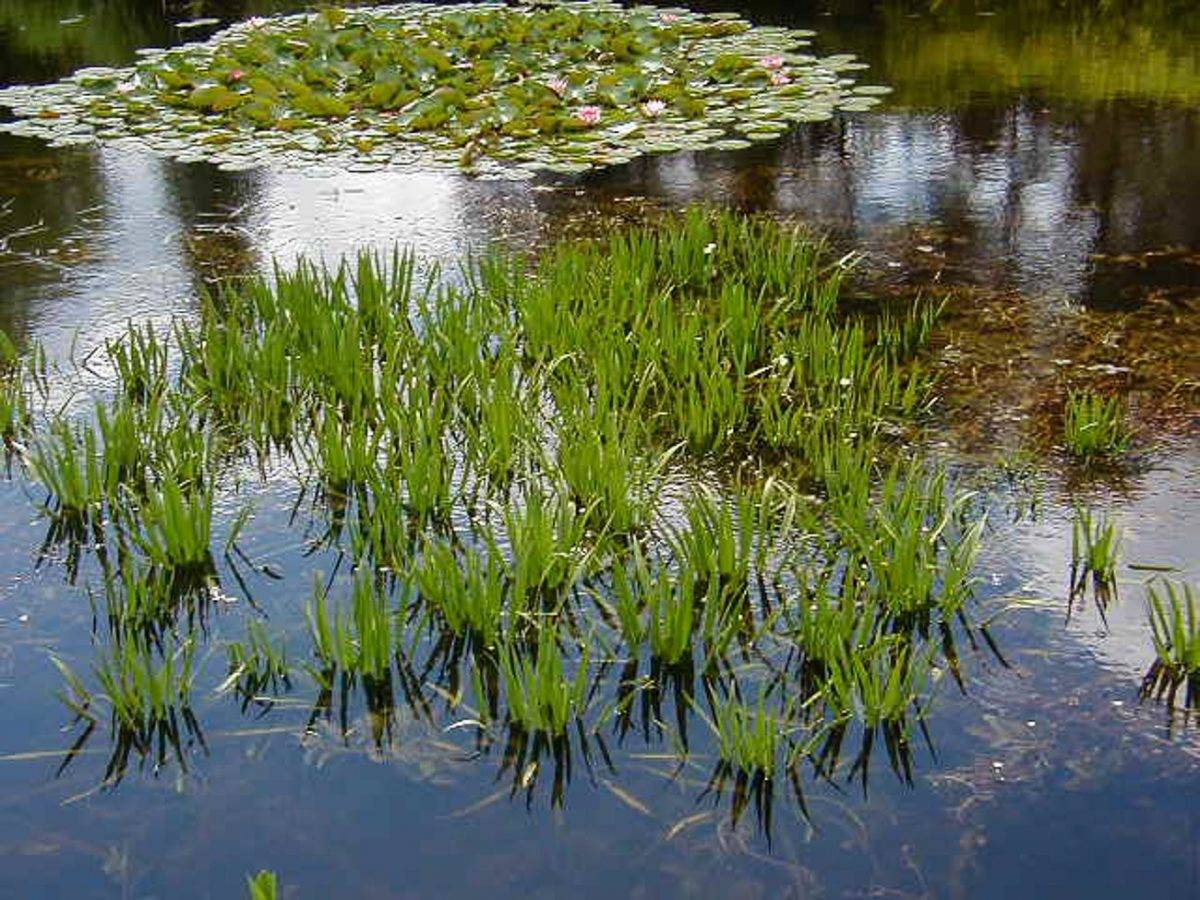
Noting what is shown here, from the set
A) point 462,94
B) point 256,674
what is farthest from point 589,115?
point 256,674

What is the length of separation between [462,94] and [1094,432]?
173 inches

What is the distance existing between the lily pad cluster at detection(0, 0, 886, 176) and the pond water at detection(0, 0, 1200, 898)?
412 mm

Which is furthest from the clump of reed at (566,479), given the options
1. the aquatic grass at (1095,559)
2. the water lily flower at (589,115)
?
the water lily flower at (589,115)

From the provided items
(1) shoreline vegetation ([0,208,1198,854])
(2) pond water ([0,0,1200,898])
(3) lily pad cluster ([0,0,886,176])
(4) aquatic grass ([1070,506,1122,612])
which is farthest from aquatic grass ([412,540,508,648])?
(3) lily pad cluster ([0,0,886,176])

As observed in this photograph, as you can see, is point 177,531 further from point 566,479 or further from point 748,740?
point 748,740

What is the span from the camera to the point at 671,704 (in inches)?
102

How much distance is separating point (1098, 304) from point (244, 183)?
339cm

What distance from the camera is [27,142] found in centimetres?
711

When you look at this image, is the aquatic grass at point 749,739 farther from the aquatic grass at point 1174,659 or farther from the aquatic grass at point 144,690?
the aquatic grass at point 144,690

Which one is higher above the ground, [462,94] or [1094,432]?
[462,94]

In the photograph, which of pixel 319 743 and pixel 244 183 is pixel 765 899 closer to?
pixel 319 743

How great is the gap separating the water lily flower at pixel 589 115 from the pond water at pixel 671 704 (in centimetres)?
63

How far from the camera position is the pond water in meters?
2.23

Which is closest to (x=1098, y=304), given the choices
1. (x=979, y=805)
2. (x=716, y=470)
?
(x=716, y=470)
